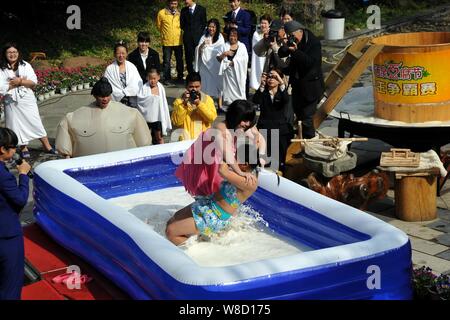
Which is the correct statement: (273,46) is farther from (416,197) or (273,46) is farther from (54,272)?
(54,272)

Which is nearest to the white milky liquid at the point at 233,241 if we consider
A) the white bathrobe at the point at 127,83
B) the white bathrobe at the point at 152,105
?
the white bathrobe at the point at 152,105

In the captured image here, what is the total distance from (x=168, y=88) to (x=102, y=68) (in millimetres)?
1460

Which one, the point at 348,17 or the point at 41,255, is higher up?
the point at 348,17

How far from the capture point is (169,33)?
1454 cm

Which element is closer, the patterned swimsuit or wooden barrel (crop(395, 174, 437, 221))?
the patterned swimsuit

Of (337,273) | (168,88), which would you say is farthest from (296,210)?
(168,88)

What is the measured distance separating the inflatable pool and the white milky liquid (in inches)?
4.4

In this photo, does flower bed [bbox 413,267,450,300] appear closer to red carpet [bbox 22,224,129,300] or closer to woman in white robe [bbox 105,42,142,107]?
red carpet [bbox 22,224,129,300]

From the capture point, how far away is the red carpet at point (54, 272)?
20.9 feet

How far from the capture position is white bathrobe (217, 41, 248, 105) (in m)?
12.5

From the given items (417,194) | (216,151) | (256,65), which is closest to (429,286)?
(216,151)

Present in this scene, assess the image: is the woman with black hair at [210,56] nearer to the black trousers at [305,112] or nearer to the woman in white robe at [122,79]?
the woman in white robe at [122,79]

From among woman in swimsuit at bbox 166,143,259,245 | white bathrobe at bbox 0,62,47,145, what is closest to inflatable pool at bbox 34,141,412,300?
woman in swimsuit at bbox 166,143,259,245
